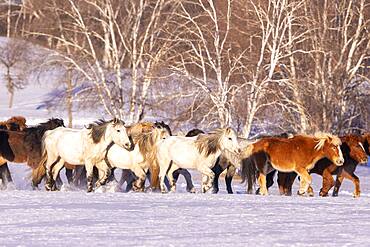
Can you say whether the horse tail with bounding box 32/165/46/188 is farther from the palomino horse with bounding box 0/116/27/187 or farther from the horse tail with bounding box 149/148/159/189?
the horse tail with bounding box 149/148/159/189

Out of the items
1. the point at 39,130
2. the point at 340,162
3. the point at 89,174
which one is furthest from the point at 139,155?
the point at 340,162

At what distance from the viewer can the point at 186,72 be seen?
33.5 m

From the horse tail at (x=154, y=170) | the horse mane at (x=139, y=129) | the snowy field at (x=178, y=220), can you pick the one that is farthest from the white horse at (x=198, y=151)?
the snowy field at (x=178, y=220)

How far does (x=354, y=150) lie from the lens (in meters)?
20.3

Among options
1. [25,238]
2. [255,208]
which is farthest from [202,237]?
[255,208]

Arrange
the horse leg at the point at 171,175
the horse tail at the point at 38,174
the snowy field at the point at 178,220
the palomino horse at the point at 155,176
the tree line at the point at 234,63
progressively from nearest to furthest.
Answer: the snowy field at the point at 178,220 → the horse leg at the point at 171,175 → the palomino horse at the point at 155,176 → the horse tail at the point at 38,174 → the tree line at the point at 234,63

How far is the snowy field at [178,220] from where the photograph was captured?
11766mm

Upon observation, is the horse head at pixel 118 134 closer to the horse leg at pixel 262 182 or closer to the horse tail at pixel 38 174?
the horse tail at pixel 38 174

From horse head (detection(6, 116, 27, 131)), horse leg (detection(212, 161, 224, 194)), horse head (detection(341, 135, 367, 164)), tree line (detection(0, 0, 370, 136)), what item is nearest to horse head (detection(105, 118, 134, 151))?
horse leg (detection(212, 161, 224, 194))

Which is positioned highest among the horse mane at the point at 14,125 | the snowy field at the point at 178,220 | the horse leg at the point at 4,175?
the horse mane at the point at 14,125

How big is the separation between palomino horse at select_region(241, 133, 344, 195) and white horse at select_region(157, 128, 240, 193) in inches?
17.1

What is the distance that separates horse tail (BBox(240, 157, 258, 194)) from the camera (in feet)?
66.0

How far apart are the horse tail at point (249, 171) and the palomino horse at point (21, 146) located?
160 inches

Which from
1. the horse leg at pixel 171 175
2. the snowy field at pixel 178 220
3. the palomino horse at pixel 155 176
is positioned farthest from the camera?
the palomino horse at pixel 155 176
